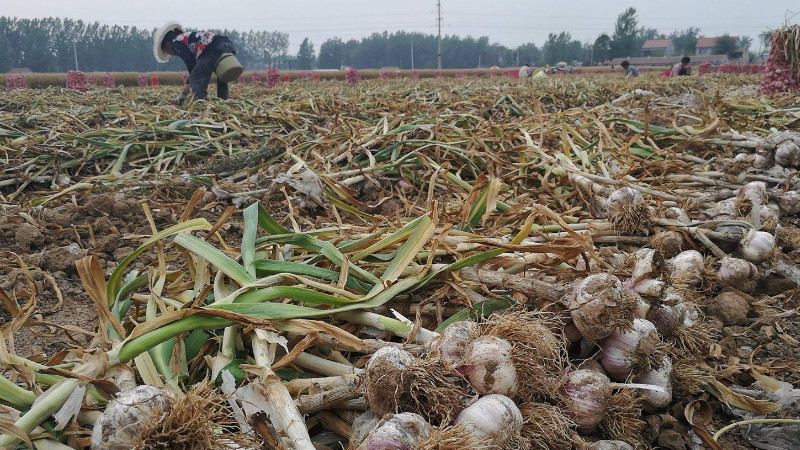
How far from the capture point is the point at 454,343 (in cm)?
119

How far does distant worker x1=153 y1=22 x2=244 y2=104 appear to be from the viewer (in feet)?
27.8

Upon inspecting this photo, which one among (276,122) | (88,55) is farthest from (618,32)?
(276,122)

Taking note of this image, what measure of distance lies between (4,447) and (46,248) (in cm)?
219

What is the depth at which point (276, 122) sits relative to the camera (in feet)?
18.3

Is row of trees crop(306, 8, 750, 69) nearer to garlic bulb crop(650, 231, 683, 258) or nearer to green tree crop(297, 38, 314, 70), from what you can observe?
green tree crop(297, 38, 314, 70)

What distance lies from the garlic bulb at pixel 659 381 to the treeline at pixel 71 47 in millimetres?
78156

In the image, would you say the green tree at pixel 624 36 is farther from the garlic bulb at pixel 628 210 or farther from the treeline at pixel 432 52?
the garlic bulb at pixel 628 210

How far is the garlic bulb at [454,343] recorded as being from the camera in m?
1.17

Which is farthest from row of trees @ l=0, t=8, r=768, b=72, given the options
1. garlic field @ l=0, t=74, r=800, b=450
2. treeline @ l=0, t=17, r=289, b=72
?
garlic field @ l=0, t=74, r=800, b=450

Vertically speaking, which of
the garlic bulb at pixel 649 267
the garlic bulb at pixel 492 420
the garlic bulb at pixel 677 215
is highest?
the garlic bulb at pixel 649 267

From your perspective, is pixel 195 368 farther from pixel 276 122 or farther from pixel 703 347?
pixel 276 122

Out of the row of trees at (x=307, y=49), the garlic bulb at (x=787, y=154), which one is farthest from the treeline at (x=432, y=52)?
the garlic bulb at (x=787, y=154)

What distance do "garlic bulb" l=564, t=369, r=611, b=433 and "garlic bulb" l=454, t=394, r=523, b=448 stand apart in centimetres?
20

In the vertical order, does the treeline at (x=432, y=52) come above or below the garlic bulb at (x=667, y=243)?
above
